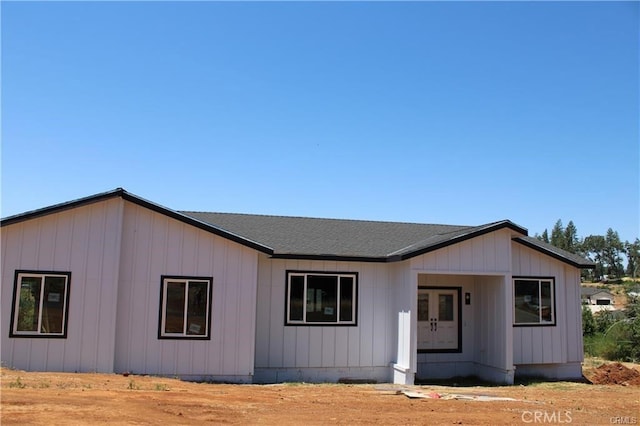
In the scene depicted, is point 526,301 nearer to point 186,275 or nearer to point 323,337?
point 323,337

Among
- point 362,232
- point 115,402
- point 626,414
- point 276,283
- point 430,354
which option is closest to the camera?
point 115,402

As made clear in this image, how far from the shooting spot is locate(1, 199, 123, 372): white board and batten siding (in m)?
12.8

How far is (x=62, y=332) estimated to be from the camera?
13.0 meters

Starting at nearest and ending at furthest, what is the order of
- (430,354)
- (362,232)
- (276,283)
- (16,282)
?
1. (16,282)
2. (276,283)
3. (430,354)
4. (362,232)

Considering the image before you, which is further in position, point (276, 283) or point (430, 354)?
point (430, 354)

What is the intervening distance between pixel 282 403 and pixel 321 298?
15.1 ft

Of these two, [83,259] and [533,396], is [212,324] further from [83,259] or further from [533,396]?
[533,396]

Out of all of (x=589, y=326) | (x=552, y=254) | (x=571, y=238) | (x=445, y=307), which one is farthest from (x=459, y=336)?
(x=571, y=238)

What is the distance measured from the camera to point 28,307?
42.4 feet

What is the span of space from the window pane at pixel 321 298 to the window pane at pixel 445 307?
3568mm

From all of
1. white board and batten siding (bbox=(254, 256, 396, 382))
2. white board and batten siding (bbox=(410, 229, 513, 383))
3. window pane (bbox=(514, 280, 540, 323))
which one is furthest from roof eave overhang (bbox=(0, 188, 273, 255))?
window pane (bbox=(514, 280, 540, 323))

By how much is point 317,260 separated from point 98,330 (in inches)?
218

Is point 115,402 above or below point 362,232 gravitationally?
below

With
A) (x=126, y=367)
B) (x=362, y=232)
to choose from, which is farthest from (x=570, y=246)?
(x=126, y=367)
